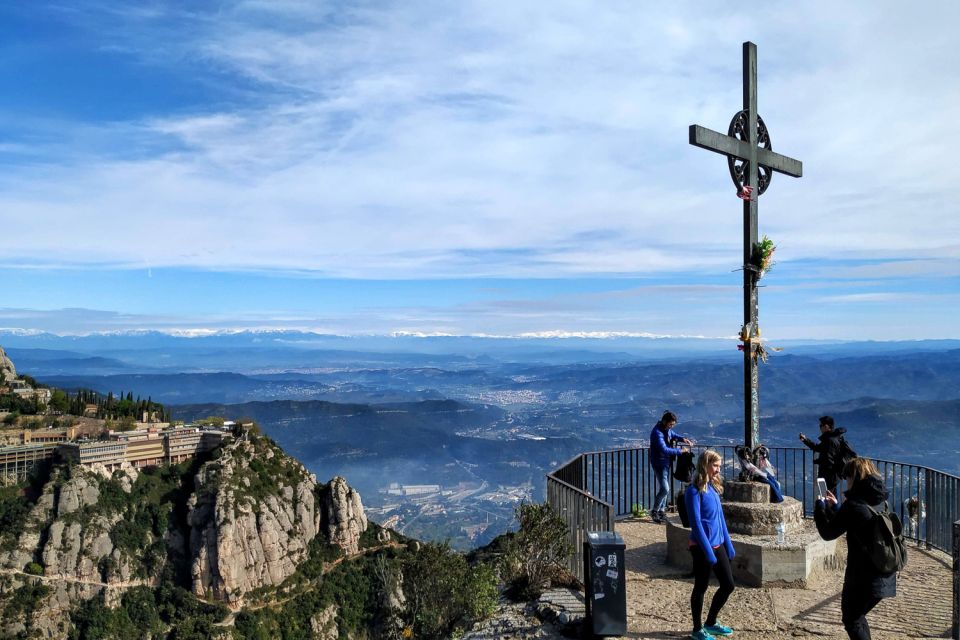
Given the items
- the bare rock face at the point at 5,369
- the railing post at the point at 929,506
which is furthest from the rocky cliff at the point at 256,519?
the railing post at the point at 929,506

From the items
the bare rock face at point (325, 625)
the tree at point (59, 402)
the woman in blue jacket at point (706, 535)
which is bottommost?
the bare rock face at point (325, 625)

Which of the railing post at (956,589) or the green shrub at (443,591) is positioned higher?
the railing post at (956,589)

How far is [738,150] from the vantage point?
31.1 ft

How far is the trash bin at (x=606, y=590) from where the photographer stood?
6.14 m

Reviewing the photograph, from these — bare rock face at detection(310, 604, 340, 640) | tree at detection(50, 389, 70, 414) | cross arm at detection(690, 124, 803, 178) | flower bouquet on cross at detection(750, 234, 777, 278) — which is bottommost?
bare rock face at detection(310, 604, 340, 640)

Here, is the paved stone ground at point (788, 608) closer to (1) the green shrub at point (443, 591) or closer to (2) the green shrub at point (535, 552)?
(2) the green shrub at point (535, 552)

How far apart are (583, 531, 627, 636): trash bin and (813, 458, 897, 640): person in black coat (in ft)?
5.91

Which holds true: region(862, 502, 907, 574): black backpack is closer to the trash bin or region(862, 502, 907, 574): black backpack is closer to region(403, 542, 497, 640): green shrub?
the trash bin

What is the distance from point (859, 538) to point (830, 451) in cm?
538

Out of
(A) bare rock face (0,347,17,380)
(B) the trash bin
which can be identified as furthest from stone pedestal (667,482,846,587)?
(A) bare rock face (0,347,17,380)

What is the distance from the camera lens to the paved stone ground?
655cm

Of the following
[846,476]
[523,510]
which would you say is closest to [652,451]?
[523,510]

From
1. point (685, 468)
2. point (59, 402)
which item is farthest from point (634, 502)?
point (59, 402)

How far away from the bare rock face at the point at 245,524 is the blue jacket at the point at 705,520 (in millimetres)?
74537
